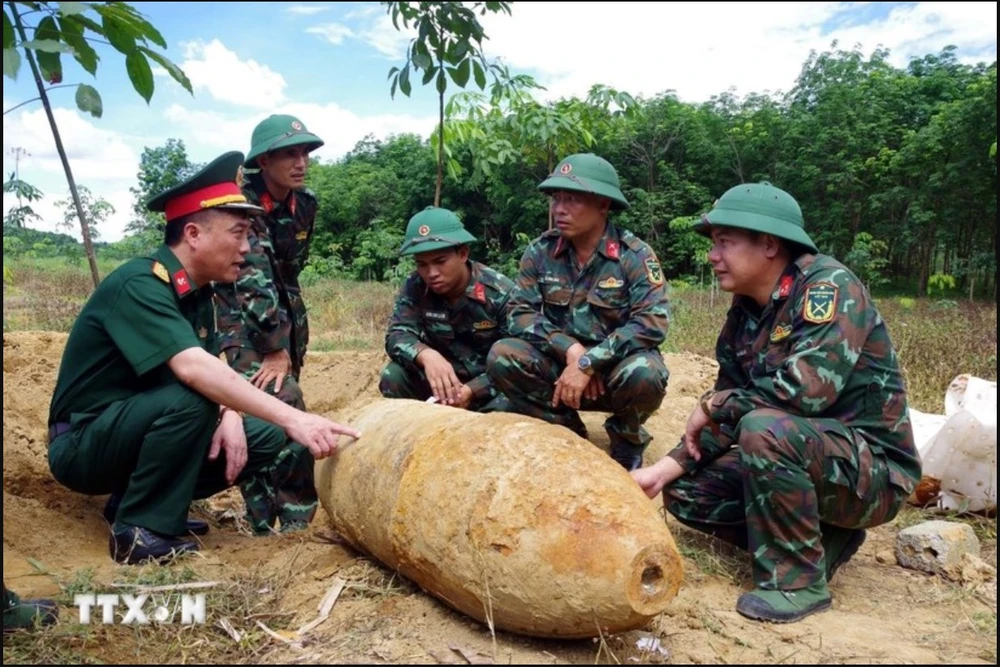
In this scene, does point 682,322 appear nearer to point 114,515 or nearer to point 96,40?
point 114,515

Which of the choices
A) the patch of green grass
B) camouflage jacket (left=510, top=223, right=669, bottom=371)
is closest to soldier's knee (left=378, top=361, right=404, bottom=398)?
camouflage jacket (left=510, top=223, right=669, bottom=371)

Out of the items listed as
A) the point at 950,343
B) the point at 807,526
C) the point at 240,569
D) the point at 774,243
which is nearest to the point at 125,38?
the point at 240,569

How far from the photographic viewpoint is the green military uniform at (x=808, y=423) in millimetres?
2928

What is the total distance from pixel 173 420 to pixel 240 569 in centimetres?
65

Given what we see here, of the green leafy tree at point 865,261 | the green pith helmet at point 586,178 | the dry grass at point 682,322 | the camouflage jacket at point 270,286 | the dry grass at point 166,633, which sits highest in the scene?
the green pith helmet at point 586,178

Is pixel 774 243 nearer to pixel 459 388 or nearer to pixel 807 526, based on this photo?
pixel 807 526

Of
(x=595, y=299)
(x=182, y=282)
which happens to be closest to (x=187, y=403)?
(x=182, y=282)

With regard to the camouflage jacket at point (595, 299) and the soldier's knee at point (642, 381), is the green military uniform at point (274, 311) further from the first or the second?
the soldier's knee at point (642, 381)

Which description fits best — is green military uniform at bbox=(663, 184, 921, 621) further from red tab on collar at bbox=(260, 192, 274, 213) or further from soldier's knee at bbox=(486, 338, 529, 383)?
red tab on collar at bbox=(260, 192, 274, 213)

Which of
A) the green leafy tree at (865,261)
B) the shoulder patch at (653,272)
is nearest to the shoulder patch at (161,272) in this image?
the shoulder patch at (653,272)

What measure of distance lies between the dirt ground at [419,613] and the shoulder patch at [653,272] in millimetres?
1294

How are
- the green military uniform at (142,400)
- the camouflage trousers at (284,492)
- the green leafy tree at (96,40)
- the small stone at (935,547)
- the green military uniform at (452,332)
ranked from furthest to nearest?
the green military uniform at (452,332) < the camouflage trousers at (284,492) < the small stone at (935,547) < the green military uniform at (142,400) < the green leafy tree at (96,40)

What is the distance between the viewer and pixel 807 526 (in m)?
2.94

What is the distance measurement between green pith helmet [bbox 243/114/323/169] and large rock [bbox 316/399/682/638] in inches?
91.3
